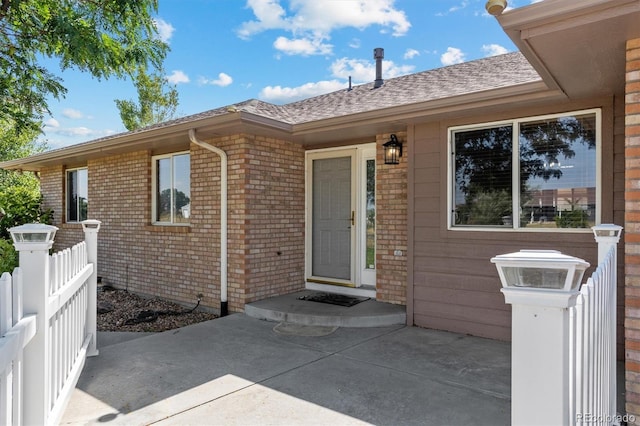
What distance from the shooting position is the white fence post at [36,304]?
79.4 inches

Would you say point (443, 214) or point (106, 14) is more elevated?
point (106, 14)

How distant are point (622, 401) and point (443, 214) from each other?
2.47 meters

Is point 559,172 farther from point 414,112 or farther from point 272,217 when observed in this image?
point 272,217

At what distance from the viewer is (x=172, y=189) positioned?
7.07 meters

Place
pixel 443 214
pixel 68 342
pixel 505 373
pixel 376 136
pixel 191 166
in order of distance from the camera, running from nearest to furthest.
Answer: pixel 68 342 < pixel 505 373 < pixel 443 214 < pixel 376 136 < pixel 191 166

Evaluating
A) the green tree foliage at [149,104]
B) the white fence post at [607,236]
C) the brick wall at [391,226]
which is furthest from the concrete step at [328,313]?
the green tree foliage at [149,104]

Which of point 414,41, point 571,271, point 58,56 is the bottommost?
point 571,271

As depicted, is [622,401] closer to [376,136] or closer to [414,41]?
[376,136]

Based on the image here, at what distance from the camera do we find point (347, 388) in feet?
10.8

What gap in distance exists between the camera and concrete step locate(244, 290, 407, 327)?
5.06 meters

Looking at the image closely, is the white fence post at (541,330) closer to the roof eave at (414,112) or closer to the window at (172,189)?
Result: the roof eave at (414,112)

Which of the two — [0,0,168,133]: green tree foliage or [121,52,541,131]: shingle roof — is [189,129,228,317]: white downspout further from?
[0,0,168,133]: green tree foliage

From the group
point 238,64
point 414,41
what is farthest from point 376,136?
point 238,64

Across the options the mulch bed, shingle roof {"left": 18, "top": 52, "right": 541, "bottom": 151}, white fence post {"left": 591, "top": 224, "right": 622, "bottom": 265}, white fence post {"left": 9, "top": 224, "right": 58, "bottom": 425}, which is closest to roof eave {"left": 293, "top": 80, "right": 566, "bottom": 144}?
shingle roof {"left": 18, "top": 52, "right": 541, "bottom": 151}
